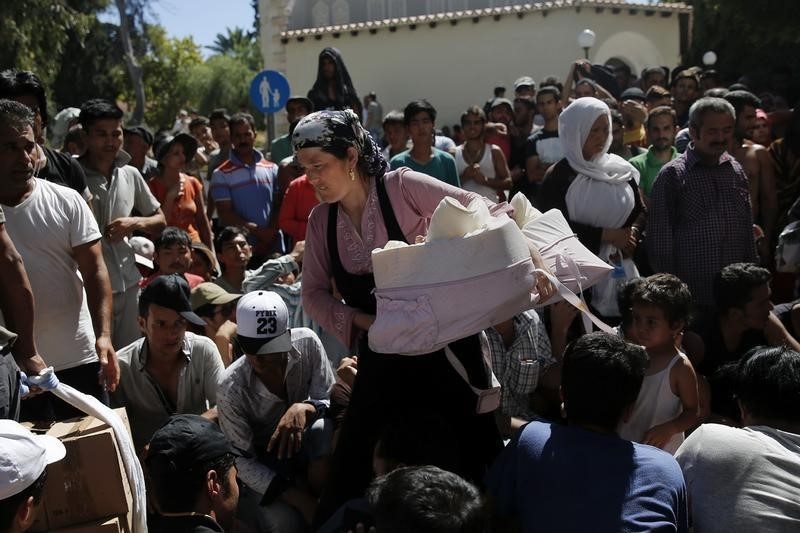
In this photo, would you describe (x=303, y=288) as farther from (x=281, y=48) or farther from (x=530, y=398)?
(x=281, y=48)

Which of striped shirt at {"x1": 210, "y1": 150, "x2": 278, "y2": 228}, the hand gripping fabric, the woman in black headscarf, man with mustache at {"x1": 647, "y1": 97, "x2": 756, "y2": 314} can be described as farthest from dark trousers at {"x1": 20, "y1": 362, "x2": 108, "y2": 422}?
the woman in black headscarf

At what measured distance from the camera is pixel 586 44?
15539mm

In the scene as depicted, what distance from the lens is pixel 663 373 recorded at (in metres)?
4.14

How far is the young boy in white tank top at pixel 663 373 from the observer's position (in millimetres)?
4055

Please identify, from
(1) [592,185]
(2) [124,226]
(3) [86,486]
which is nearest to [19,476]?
(3) [86,486]

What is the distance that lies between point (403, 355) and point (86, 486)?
3.65 ft

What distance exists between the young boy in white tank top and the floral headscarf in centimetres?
164

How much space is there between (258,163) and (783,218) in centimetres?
427

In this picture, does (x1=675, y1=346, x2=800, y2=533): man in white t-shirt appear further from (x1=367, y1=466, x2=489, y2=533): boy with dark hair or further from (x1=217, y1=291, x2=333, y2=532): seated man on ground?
(x1=217, y1=291, x2=333, y2=532): seated man on ground

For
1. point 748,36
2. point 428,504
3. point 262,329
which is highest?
point 748,36

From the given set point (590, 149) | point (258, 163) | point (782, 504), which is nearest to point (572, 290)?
point (782, 504)

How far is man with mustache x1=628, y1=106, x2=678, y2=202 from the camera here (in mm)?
6863

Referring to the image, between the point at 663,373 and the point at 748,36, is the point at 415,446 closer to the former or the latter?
the point at 663,373

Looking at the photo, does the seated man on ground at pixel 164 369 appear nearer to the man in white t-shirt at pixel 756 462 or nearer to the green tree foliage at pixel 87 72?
the man in white t-shirt at pixel 756 462
